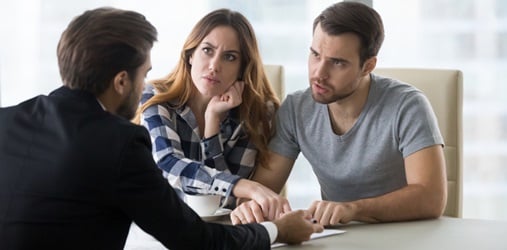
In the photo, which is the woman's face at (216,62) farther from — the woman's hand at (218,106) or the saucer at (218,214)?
the saucer at (218,214)

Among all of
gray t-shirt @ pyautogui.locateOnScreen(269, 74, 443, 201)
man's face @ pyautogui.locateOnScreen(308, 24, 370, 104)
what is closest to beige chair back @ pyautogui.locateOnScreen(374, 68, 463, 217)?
gray t-shirt @ pyautogui.locateOnScreen(269, 74, 443, 201)

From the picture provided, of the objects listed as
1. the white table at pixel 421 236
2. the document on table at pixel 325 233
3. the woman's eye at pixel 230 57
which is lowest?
the white table at pixel 421 236

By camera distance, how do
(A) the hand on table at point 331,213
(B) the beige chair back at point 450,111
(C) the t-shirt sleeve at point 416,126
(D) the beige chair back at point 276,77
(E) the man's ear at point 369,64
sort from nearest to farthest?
(A) the hand on table at point 331,213, (C) the t-shirt sleeve at point 416,126, (E) the man's ear at point 369,64, (B) the beige chair back at point 450,111, (D) the beige chair back at point 276,77

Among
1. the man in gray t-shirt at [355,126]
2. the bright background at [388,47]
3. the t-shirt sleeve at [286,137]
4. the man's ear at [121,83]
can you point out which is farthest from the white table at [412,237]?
the bright background at [388,47]

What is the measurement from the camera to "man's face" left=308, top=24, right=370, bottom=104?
236cm

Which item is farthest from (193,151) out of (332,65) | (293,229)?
(293,229)

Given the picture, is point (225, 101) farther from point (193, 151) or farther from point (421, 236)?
point (421, 236)

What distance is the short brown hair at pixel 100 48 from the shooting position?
160cm

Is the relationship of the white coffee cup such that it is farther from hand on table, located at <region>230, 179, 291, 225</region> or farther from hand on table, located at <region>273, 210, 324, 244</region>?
hand on table, located at <region>273, 210, 324, 244</region>

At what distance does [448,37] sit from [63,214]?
2.49m

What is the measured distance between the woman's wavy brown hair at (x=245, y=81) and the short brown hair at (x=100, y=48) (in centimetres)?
84

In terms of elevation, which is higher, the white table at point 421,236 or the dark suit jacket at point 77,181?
the dark suit jacket at point 77,181

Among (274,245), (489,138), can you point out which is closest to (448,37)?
(489,138)

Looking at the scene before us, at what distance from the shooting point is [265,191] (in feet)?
7.10
